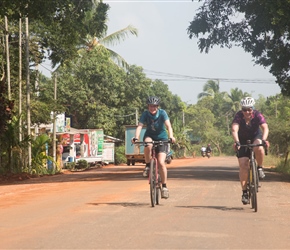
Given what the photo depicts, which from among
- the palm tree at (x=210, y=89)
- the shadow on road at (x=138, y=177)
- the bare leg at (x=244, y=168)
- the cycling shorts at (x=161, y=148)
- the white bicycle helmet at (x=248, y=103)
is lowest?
the shadow on road at (x=138, y=177)

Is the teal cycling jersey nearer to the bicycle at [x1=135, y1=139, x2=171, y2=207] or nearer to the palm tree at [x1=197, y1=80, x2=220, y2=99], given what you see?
the bicycle at [x1=135, y1=139, x2=171, y2=207]

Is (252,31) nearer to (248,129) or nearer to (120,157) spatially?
(248,129)

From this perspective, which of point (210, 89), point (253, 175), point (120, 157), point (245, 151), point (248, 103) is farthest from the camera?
point (210, 89)

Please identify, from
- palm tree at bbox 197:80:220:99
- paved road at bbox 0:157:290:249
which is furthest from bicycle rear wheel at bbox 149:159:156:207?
palm tree at bbox 197:80:220:99

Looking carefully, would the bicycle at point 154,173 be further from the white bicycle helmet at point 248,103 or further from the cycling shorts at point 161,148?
the white bicycle helmet at point 248,103

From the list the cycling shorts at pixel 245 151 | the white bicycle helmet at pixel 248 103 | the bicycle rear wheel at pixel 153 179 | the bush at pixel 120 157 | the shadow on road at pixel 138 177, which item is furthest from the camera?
A: the bush at pixel 120 157

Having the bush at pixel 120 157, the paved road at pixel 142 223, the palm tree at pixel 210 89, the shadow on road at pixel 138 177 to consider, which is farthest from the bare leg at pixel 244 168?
the palm tree at pixel 210 89

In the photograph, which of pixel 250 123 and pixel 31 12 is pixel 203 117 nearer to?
pixel 31 12

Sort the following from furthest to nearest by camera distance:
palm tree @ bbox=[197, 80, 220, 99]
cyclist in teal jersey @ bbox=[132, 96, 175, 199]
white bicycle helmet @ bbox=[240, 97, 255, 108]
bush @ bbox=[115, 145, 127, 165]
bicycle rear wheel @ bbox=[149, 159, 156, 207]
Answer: palm tree @ bbox=[197, 80, 220, 99], bush @ bbox=[115, 145, 127, 165], cyclist in teal jersey @ bbox=[132, 96, 175, 199], bicycle rear wheel @ bbox=[149, 159, 156, 207], white bicycle helmet @ bbox=[240, 97, 255, 108]

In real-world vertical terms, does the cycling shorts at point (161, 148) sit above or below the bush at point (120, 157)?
below

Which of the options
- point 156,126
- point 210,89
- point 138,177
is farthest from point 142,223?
point 210,89

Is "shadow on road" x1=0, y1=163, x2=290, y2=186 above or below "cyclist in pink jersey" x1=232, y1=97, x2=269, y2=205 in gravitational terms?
below

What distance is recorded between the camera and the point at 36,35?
3644 cm

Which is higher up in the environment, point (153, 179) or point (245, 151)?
point (245, 151)
